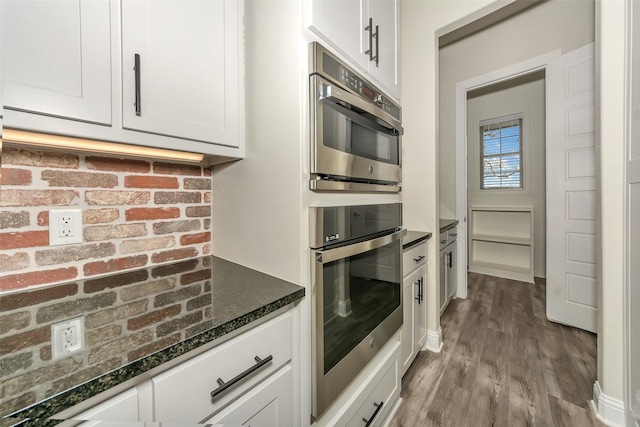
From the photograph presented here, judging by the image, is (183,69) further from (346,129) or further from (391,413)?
(391,413)

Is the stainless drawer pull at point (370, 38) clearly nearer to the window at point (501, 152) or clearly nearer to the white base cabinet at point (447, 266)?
the white base cabinet at point (447, 266)

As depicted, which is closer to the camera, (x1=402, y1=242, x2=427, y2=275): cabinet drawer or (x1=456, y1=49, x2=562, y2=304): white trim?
(x1=402, y1=242, x2=427, y2=275): cabinet drawer

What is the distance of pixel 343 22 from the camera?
40.7 inches

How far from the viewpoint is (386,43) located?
1.37 metres

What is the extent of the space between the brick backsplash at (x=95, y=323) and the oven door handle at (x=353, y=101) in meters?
0.77

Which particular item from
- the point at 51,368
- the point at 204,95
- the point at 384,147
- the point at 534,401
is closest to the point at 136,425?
the point at 51,368

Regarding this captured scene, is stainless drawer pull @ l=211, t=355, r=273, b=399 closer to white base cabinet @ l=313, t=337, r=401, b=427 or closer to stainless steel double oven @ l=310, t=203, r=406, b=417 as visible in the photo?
stainless steel double oven @ l=310, t=203, r=406, b=417

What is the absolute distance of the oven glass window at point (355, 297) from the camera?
0.95 meters

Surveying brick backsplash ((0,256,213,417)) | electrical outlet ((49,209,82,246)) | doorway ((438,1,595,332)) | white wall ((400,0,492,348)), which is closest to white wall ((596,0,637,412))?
white wall ((400,0,492,348))

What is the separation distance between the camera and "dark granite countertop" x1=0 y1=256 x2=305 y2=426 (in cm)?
42

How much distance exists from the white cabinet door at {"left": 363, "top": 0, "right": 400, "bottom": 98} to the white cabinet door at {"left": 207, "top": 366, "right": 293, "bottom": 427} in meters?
1.31

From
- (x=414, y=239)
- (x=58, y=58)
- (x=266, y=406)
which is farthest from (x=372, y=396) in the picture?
(x=58, y=58)

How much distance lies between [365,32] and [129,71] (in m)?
0.96

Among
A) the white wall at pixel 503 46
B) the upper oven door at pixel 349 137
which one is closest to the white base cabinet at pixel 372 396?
the upper oven door at pixel 349 137
